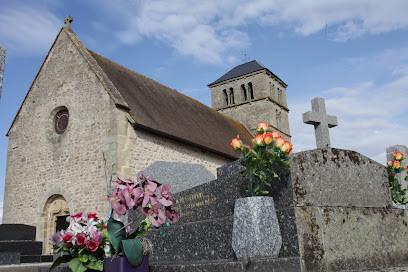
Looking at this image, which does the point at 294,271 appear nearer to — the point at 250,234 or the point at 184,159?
the point at 250,234

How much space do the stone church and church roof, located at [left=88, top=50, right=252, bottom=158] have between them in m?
0.06

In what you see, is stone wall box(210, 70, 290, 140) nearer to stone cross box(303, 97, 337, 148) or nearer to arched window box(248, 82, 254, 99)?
arched window box(248, 82, 254, 99)

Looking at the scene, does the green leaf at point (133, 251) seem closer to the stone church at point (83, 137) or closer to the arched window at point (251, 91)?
the stone church at point (83, 137)

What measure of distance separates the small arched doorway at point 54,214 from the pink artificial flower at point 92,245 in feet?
32.7

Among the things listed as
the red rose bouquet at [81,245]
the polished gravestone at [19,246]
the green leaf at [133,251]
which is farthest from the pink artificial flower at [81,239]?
the polished gravestone at [19,246]

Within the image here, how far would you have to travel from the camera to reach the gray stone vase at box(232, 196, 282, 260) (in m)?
3.45

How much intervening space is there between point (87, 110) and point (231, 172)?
9.00m

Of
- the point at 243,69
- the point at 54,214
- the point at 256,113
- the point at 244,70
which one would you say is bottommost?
the point at 54,214

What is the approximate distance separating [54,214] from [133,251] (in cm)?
1057

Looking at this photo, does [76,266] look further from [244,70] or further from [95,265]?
[244,70]

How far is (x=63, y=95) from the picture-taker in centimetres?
1355

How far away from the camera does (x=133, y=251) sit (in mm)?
3201

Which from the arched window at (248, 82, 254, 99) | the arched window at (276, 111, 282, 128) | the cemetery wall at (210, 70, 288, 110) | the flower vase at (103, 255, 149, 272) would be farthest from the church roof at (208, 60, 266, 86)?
the flower vase at (103, 255, 149, 272)

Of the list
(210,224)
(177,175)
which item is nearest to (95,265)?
(210,224)
